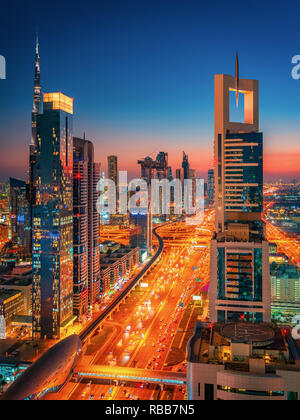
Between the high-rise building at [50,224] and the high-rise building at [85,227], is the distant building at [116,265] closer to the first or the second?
the high-rise building at [85,227]

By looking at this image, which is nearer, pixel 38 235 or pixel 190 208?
pixel 38 235

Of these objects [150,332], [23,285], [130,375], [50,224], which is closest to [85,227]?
[50,224]

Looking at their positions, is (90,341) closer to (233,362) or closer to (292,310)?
(292,310)

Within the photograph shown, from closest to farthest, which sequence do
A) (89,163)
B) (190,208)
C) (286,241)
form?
(89,163) → (286,241) → (190,208)

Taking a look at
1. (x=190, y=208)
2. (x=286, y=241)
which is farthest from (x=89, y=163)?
(x=190, y=208)

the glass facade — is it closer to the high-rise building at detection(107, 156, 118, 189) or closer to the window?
the window

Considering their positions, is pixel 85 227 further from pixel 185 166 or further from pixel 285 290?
pixel 185 166

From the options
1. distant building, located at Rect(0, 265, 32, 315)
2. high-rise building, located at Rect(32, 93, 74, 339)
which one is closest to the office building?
distant building, located at Rect(0, 265, 32, 315)
